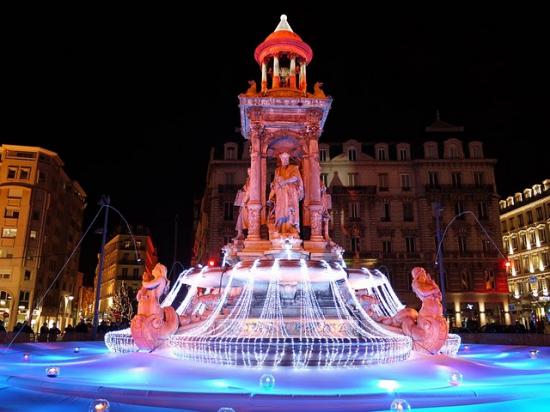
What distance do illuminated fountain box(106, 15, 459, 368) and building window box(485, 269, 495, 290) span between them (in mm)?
39986

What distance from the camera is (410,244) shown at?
174ft

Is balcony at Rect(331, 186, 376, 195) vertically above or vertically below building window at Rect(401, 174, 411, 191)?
below

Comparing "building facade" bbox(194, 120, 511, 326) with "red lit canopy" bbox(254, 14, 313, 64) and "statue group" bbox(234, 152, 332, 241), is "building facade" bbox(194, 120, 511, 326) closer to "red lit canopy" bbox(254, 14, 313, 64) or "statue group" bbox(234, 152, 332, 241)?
"red lit canopy" bbox(254, 14, 313, 64)

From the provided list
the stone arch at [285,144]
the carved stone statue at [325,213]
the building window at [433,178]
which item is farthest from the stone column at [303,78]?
the building window at [433,178]

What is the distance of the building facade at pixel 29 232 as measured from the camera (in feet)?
203

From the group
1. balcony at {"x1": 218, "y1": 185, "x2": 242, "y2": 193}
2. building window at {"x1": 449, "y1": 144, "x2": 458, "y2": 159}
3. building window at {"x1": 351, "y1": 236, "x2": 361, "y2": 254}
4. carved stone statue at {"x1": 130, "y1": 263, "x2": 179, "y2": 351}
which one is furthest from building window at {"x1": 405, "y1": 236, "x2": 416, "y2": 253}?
carved stone statue at {"x1": 130, "y1": 263, "x2": 179, "y2": 351}

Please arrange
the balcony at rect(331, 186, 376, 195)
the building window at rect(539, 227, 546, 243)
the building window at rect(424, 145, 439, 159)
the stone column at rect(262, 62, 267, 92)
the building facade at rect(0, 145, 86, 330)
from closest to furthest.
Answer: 1. the stone column at rect(262, 62, 267, 92)
2. the balcony at rect(331, 186, 376, 195)
3. the building window at rect(424, 145, 439, 159)
4. the building facade at rect(0, 145, 86, 330)
5. the building window at rect(539, 227, 546, 243)

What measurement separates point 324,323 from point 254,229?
5175mm

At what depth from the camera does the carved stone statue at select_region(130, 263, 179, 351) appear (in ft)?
36.8

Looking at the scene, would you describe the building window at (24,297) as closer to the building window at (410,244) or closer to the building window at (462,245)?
the building window at (410,244)

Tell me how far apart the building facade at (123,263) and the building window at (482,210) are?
68.5 metres

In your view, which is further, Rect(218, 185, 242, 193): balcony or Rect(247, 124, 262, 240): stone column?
Rect(218, 185, 242, 193): balcony

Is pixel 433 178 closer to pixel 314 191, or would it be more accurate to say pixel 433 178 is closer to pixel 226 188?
pixel 226 188

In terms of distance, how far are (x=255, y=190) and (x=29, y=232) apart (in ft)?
192
